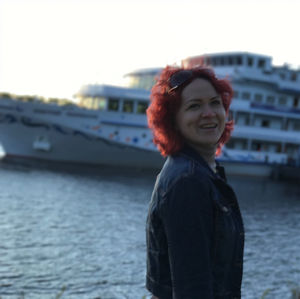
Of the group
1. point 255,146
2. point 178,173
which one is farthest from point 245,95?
point 178,173

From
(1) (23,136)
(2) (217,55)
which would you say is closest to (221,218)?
(1) (23,136)

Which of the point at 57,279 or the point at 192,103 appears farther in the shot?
the point at 57,279

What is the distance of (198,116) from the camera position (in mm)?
2182

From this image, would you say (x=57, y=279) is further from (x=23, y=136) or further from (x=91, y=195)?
(x=23, y=136)

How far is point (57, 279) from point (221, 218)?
7.53 meters

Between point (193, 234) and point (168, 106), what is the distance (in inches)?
24.0

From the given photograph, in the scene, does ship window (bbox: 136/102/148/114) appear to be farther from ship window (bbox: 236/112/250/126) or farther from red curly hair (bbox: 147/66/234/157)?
red curly hair (bbox: 147/66/234/157)

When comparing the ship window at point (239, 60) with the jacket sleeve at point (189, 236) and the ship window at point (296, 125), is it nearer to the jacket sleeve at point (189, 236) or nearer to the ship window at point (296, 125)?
the ship window at point (296, 125)

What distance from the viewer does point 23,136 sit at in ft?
95.9

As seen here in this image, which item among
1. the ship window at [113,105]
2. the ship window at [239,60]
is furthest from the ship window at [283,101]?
the ship window at [113,105]

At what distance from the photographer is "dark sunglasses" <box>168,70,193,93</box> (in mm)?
2160

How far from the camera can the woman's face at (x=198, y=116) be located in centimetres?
218

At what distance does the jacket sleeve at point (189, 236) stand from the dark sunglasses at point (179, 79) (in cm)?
45

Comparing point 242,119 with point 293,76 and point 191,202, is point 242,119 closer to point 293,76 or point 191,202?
point 293,76
